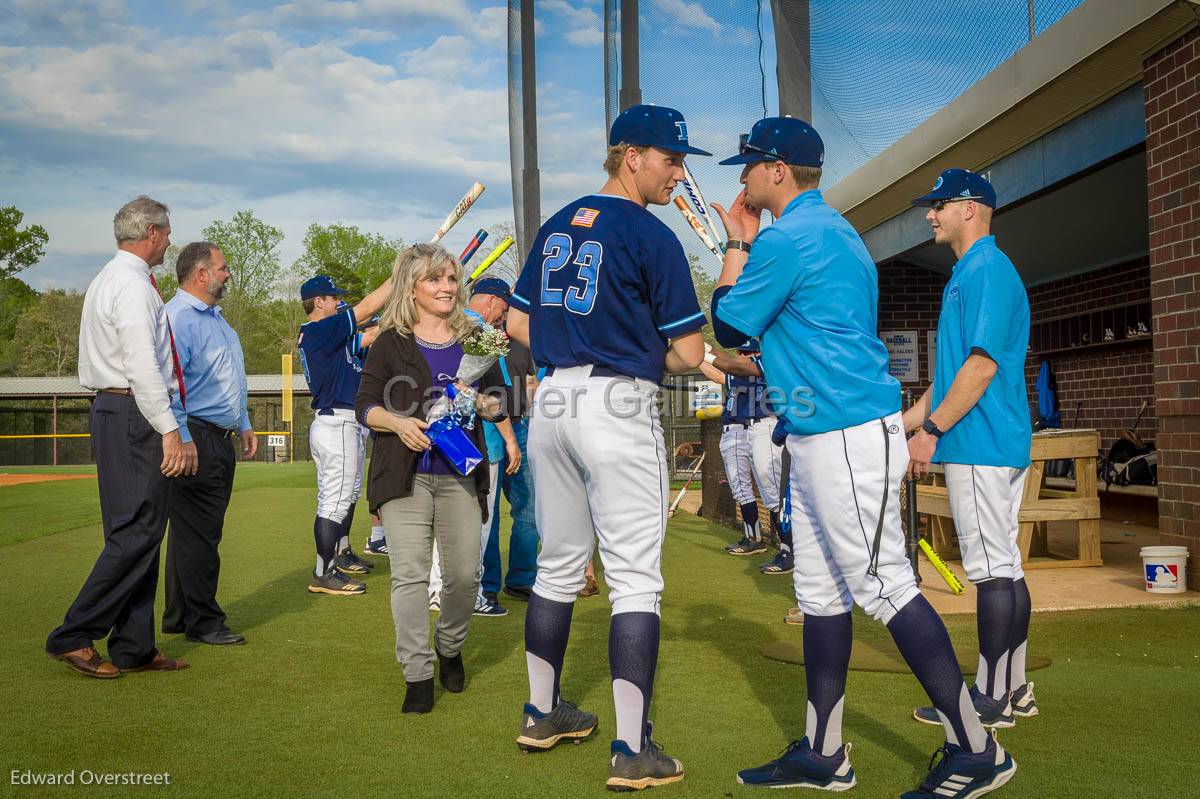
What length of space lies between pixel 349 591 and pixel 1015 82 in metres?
6.20

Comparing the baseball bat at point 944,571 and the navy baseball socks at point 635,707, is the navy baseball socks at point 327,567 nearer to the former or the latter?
the baseball bat at point 944,571

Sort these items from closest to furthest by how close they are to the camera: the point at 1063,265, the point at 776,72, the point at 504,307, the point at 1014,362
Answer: the point at 1014,362
the point at 504,307
the point at 776,72
the point at 1063,265

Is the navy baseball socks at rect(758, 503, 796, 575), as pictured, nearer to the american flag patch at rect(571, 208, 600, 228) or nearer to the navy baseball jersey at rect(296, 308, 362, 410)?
the navy baseball jersey at rect(296, 308, 362, 410)

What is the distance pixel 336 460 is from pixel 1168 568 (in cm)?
571

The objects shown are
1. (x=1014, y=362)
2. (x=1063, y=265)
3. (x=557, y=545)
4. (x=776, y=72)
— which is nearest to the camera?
(x=557, y=545)

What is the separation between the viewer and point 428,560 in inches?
166

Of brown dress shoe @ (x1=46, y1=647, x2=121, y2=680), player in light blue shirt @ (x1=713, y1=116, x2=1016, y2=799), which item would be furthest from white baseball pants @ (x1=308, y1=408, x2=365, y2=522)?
player in light blue shirt @ (x1=713, y1=116, x2=1016, y2=799)

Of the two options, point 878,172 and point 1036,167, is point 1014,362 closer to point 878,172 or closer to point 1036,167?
point 1036,167

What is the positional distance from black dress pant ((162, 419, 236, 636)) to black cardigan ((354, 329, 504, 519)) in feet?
5.34

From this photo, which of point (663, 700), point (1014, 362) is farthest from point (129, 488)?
point (1014, 362)

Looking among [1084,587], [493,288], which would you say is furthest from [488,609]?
[1084,587]

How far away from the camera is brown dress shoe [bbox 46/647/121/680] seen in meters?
4.54

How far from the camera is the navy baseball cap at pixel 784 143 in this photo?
10.9ft

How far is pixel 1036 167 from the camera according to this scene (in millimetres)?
8016
